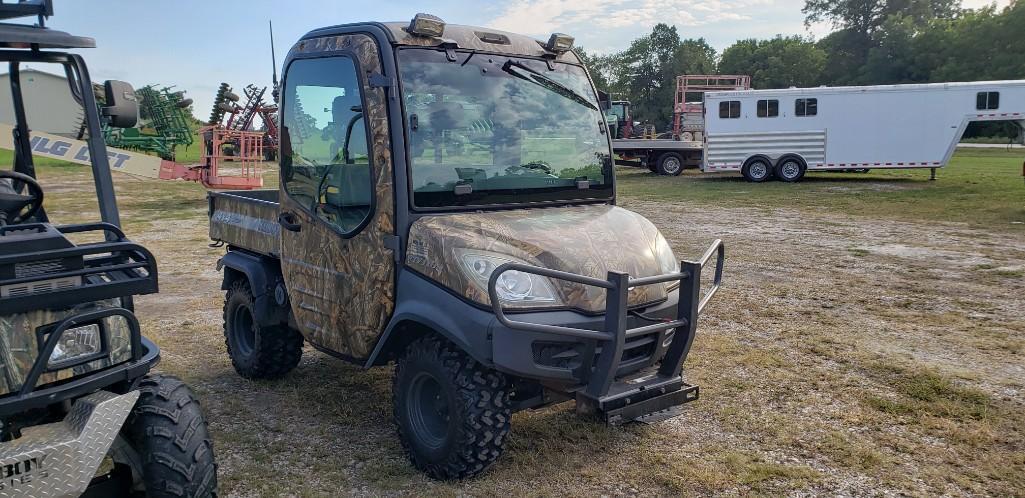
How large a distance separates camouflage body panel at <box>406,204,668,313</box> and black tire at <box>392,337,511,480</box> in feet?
1.28

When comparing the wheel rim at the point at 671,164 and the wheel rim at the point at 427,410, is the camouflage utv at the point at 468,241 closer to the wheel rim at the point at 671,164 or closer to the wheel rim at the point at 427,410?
the wheel rim at the point at 427,410

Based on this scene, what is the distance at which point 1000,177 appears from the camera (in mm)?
20594

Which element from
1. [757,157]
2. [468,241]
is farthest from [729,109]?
[468,241]

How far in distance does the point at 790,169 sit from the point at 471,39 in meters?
19.2

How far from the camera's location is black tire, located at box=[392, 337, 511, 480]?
12.2 feet

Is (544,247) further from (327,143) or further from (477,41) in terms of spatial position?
Result: (327,143)

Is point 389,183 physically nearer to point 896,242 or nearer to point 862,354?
point 862,354

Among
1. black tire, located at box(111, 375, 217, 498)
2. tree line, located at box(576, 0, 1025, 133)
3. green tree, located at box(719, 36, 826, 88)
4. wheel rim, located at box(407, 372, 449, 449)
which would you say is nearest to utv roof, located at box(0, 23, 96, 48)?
black tire, located at box(111, 375, 217, 498)

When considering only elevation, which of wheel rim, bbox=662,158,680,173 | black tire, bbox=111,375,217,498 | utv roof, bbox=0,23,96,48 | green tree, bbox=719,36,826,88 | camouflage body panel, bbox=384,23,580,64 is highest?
green tree, bbox=719,36,826,88

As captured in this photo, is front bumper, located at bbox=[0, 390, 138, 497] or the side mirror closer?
front bumper, located at bbox=[0, 390, 138, 497]

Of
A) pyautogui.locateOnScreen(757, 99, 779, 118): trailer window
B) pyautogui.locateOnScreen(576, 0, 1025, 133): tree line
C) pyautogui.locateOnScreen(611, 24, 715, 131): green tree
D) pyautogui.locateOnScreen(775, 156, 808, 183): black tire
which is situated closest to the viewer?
pyautogui.locateOnScreen(757, 99, 779, 118): trailer window

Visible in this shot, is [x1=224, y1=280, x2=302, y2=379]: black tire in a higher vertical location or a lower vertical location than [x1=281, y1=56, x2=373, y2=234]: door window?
lower

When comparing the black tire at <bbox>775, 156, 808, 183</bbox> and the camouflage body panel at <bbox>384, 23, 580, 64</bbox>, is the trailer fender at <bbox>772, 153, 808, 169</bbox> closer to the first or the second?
the black tire at <bbox>775, 156, 808, 183</bbox>

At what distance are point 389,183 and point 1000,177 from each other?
850 inches
